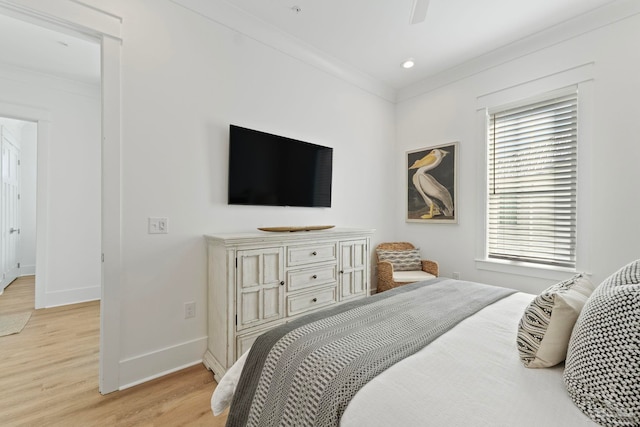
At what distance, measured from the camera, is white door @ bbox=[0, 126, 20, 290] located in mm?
4204

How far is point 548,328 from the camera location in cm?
95

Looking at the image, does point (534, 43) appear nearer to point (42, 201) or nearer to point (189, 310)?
point (189, 310)

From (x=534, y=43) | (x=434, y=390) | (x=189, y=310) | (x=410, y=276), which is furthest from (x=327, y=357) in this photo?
(x=534, y=43)

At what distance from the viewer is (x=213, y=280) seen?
2.19 meters

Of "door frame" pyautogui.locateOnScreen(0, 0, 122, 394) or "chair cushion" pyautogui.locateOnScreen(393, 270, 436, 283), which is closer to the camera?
"door frame" pyautogui.locateOnScreen(0, 0, 122, 394)

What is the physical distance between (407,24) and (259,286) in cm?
266

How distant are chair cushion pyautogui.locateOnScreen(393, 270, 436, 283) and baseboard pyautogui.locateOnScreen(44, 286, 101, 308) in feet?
13.0

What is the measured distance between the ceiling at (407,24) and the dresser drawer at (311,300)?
245 cm

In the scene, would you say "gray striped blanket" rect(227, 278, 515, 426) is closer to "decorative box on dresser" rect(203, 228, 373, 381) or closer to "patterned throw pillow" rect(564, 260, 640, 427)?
"patterned throw pillow" rect(564, 260, 640, 427)

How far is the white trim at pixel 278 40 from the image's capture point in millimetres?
2279

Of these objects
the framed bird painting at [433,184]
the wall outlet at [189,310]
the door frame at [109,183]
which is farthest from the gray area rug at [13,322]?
the framed bird painting at [433,184]

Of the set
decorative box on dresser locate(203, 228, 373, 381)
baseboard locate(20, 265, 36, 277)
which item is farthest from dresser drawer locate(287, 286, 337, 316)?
baseboard locate(20, 265, 36, 277)

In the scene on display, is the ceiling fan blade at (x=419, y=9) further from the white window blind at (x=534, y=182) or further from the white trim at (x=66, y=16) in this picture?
the white window blind at (x=534, y=182)

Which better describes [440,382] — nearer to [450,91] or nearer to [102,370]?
[102,370]
